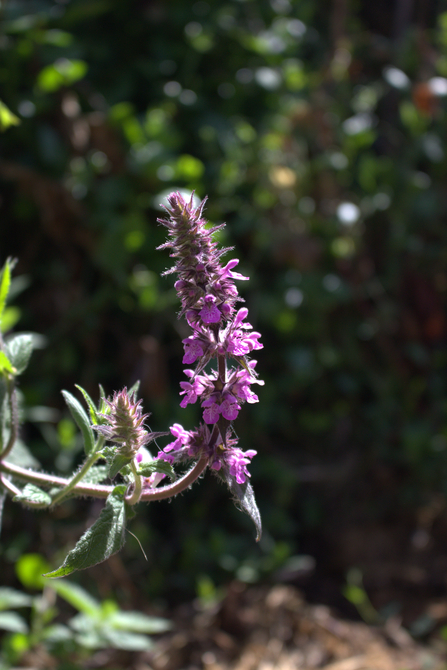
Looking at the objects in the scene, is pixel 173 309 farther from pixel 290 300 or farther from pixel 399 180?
pixel 399 180

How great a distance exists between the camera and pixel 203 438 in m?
0.71

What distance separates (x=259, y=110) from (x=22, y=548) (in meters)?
1.94

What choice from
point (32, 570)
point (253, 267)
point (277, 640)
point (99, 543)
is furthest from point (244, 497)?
point (253, 267)

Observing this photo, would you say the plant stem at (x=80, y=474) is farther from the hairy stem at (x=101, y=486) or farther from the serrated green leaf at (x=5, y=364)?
the serrated green leaf at (x=5, y=364)

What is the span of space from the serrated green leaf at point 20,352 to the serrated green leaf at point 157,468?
0.34 meters

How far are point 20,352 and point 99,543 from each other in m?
0.42

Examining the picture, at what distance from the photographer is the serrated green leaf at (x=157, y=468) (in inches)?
27.5

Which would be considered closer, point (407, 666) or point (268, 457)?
point (407, 666)

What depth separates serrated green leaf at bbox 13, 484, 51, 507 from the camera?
2.41 ft

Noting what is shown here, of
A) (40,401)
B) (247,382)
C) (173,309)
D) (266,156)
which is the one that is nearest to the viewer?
(247,382)

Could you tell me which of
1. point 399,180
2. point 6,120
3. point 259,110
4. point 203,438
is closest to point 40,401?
point 6,120

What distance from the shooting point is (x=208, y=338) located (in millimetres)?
686

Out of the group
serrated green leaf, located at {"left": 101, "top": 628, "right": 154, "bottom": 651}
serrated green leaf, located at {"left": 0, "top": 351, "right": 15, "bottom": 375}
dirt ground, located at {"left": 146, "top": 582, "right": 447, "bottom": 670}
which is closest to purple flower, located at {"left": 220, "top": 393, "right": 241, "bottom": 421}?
serrated green leaf, located at {"left": 0, "top": 351, "right": 15, "bottom": 375}

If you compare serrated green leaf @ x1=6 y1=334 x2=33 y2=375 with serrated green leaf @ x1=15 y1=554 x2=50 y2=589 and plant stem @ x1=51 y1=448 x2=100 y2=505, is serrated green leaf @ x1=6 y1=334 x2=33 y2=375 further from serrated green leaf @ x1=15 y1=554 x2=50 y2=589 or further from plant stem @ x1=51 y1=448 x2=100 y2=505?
serrated green leaf @ x1=15 y1=554 x2=50 y2=589
